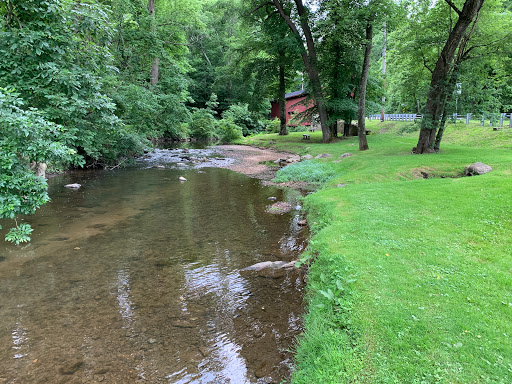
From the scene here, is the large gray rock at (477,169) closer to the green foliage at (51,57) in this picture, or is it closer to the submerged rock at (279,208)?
the submerged rock at (279,208)

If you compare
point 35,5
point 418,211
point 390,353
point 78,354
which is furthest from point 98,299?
point 418,211

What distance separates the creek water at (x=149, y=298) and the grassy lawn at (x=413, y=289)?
723mm

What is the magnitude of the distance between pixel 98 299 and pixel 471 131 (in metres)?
25.4

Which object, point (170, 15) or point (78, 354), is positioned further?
point (170, 15)

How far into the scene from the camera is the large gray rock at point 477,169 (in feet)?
32.9

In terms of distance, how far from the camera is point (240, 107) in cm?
4562

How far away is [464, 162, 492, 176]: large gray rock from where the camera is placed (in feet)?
32.9

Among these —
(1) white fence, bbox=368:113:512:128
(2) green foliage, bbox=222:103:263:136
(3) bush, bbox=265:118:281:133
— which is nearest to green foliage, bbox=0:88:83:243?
(1) white fence, bbox=368:113:512:128

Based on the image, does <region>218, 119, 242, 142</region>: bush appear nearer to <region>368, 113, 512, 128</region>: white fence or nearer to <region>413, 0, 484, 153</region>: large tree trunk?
<region>368, 113, 512, 128</region>: white fence

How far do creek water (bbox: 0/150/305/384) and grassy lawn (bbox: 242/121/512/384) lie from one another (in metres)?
0.72

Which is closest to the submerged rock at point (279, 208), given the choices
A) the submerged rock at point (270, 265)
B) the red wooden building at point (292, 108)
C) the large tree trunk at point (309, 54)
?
the submerged rock at point (270, 265)

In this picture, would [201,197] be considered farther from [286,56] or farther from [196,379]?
[286,56]

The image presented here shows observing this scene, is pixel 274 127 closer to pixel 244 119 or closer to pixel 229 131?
pixel 244 119

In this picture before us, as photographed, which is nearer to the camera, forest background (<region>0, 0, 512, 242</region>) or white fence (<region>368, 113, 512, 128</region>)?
forest background (<region>0, 0, 512, 242</region>)
